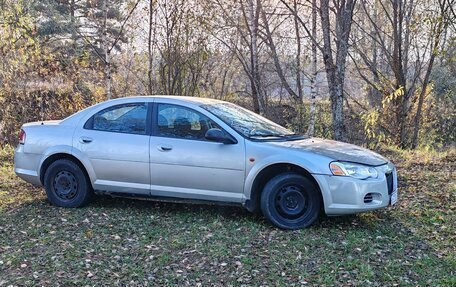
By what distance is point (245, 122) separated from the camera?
5.62 m

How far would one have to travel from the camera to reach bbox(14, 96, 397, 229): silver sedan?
15.8 feet

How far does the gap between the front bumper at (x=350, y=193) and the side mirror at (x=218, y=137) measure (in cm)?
106

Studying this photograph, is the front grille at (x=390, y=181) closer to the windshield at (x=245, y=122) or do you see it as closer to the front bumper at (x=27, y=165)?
the windshield at (x=245, y=122)

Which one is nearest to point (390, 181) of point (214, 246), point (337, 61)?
point (214, 246)

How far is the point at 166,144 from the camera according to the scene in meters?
5.35

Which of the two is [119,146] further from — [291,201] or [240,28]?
[240,28]

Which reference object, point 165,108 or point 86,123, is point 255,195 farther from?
point 86,123

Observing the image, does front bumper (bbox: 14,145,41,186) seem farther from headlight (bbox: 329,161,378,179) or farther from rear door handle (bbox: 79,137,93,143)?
headlight (bbox: 329,161,378,179)

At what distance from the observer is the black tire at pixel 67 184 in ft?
18.9

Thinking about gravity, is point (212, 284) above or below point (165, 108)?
below

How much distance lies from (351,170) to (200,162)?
1688 millimetres

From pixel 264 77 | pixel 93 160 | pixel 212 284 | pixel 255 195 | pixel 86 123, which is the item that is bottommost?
pixel 212 284

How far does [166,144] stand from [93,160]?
102 centimetres

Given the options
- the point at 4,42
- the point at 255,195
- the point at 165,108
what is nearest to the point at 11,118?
the point at 4,42
